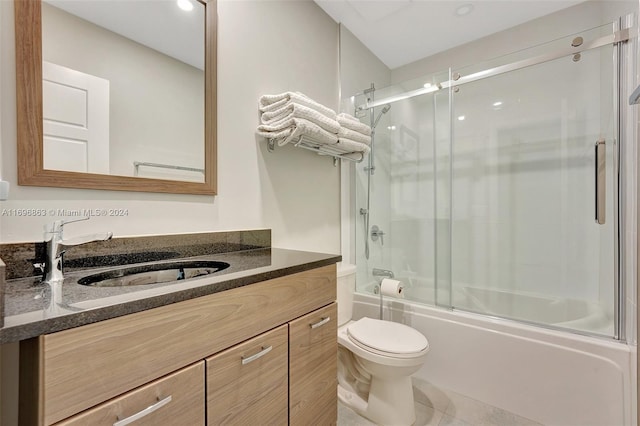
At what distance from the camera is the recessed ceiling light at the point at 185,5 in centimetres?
123

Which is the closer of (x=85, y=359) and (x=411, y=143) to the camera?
(x=85, y=359)

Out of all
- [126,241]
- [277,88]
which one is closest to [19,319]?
[126,241]

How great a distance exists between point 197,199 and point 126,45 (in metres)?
0.63

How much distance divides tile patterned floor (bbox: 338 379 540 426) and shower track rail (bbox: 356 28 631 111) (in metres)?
2.04

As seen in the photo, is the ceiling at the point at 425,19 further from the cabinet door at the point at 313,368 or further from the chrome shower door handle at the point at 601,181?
the cabinet door at the point at 313,368

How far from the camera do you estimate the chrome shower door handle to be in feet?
4.99

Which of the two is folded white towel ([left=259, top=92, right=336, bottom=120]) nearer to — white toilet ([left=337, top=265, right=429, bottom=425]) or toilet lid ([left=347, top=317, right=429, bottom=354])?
white toilet ([left=337, top=265, right=429, bottom=425])

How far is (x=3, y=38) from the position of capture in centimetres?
83

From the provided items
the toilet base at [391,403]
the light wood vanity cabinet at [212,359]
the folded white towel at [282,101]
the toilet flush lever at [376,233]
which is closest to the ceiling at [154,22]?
the folded white towel at [282,101]

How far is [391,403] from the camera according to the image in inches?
56.1

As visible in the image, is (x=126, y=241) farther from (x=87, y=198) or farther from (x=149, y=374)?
(x=149, y=374)

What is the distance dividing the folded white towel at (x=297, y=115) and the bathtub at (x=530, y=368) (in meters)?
1.32

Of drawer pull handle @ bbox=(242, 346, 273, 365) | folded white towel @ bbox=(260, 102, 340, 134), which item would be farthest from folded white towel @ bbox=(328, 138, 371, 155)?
drawer pull handle @ bbox=(242, 346, 273, 365)

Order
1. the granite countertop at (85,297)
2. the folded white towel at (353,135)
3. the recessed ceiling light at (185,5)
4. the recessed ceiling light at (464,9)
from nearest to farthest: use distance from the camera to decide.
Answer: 1. the granite countertop at (85,297)
2. the recessed ceiling light at (185,5)
3. the folded white towel at (353,135)
4. the recessed ceiling light at (464,9)
